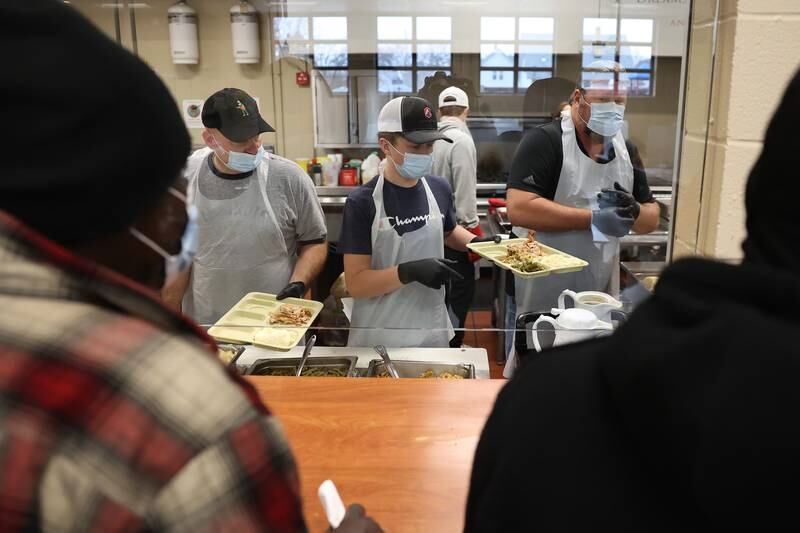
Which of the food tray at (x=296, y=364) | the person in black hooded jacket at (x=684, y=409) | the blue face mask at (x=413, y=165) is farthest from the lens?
the blue face mask at (x=413, y=165)

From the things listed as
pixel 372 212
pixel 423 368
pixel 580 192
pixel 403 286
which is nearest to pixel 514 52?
pixel 580 192

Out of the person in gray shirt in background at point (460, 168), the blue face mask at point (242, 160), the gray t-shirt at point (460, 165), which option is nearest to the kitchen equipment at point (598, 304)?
the person in gray shirt in background at point (460, 168)

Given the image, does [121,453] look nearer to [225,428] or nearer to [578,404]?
[225,428]

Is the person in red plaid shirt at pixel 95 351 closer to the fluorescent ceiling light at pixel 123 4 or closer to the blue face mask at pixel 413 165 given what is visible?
the blue face mask at pixel 413 165

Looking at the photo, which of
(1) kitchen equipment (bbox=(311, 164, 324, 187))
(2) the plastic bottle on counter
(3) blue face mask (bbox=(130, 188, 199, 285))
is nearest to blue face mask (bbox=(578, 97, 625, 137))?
(2) the plastic bottle on counter

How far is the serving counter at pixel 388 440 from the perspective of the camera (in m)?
1.07

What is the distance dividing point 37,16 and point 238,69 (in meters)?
1.88

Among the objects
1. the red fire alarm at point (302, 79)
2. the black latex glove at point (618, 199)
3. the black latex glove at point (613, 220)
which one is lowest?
the black latex glove at point (613, 220)

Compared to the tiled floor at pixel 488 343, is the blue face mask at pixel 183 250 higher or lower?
higher

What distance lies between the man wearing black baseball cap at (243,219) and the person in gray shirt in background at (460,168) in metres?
0.58

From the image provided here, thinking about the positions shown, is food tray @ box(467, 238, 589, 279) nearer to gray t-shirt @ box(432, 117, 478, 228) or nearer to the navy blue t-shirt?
the navy blue t-shirt

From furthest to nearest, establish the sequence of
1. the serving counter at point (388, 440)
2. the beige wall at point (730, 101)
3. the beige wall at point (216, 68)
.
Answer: the beige wall at point (216, 68), the beige wall at point (730, 101), the serving counter at point (388, 440)

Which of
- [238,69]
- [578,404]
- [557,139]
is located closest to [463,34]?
[557,139]

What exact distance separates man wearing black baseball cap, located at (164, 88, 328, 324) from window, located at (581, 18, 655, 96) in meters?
1.28
